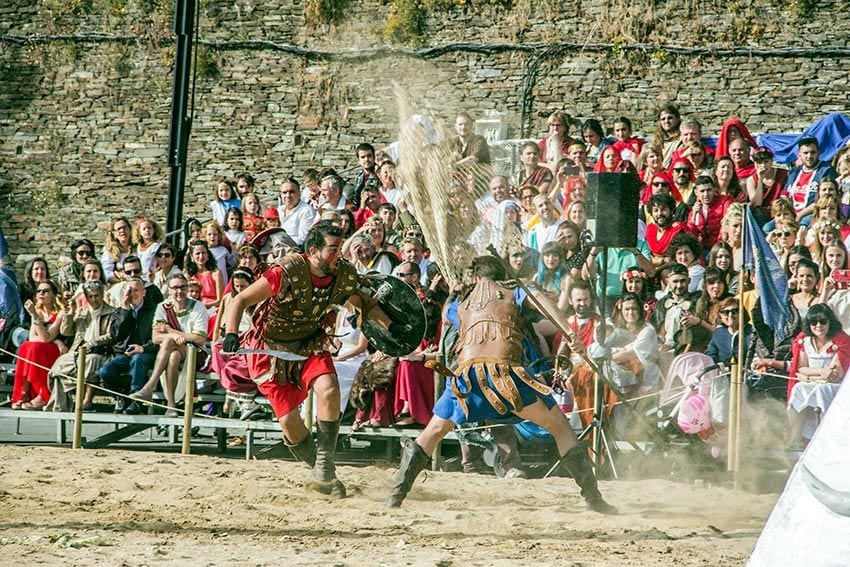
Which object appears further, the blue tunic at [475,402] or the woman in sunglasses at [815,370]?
the woman in sunglasses at [815,370]

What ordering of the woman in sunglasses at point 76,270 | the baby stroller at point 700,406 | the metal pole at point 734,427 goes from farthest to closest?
the woman in sunglasses at point 76,270 < the baby stroller at point 700,406 < the metal pole at point 734,427

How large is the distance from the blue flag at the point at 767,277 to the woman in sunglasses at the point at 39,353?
636 cm

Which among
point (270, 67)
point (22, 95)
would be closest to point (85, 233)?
point (22, 95)

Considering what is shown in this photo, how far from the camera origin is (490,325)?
25.3 feet

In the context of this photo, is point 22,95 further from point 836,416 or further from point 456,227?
point 836,416

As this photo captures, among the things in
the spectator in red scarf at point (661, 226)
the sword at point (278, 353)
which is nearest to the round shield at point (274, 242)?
the sword at point (278, 353)

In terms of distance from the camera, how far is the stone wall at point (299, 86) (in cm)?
1727

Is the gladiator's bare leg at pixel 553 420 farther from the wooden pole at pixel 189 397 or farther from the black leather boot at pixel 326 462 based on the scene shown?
the wooden pole at pixel 189 397

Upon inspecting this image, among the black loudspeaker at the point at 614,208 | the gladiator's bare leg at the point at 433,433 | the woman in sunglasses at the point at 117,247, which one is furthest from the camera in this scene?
the woman in sunglasses at the point at 117,247

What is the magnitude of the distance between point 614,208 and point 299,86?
11661 millimetres

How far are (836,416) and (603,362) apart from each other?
6.62 metres

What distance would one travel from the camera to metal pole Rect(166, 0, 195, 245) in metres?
13.9

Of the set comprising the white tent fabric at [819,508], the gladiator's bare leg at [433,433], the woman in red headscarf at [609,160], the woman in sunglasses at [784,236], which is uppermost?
the woman in red headscarf at [609,160]

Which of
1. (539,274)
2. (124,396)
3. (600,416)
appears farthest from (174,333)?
(600,416)
